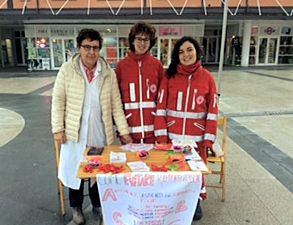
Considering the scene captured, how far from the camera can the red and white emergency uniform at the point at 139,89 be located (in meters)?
2.96

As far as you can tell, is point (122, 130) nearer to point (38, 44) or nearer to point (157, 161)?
point (157, 161)

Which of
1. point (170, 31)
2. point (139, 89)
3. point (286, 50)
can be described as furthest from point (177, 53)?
point (286, 50)

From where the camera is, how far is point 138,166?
2447 millimetres

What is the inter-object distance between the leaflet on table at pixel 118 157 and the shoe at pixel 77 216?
92 cm

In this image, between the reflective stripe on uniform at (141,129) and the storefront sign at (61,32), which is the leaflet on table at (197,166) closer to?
the reflective stripe on uniform at (141,129)

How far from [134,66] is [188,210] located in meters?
1.37

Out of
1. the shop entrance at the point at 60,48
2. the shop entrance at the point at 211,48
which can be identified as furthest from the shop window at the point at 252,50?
the shop entrance at the point at 60,48

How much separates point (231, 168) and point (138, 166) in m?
2.53

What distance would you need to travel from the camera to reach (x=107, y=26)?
20.3 meters

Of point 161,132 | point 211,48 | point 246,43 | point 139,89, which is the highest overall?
point 246,43

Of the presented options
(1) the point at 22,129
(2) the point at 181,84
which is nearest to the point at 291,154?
(2) the point at 181,84

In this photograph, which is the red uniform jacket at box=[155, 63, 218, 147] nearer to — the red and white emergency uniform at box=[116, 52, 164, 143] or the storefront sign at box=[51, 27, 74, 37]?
the red and white emergency uniform at box=[116, 52, 164, 143]

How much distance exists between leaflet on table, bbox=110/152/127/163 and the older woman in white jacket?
0.33 m

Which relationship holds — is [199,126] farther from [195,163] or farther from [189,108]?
[195,163]
